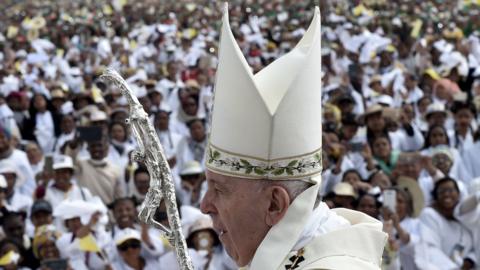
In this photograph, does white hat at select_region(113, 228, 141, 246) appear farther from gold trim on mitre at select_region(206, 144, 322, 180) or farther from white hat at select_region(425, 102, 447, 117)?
gold trim on mitre at select_region(206, 144, 322, 180)

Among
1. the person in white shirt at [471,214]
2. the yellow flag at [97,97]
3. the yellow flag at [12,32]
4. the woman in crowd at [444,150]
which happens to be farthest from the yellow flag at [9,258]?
the yellow flag at [12,32]

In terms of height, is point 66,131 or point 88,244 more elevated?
point 88,244

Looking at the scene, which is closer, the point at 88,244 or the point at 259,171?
the point at 259,171

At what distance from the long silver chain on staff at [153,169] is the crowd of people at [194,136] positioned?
1.55 ft

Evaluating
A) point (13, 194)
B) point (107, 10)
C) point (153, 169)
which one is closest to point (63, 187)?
point (13, 194)

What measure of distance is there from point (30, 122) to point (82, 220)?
4.97 m

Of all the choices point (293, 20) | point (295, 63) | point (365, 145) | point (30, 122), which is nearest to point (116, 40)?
point (293, 20)

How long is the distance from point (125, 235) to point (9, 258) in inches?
31.8

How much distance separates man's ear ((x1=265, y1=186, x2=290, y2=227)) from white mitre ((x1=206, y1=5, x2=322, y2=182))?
0.10ft

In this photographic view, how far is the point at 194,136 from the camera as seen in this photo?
9.99 metres

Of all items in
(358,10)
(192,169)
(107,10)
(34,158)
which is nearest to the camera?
(192,169)

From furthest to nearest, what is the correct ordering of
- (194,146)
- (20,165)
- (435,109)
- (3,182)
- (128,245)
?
(194,146)
(435,109)
(20,165)
(3,182)
(128,245)

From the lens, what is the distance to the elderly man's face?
2.37 metres

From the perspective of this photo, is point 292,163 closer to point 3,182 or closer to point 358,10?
point 3,182
